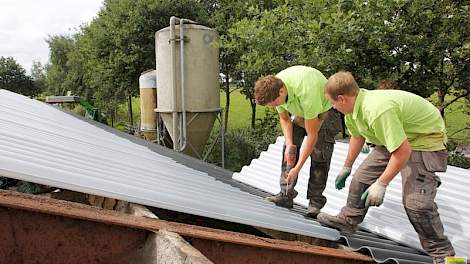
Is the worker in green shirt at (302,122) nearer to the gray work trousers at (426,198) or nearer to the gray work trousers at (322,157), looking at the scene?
the gray work trousers at (322,157)

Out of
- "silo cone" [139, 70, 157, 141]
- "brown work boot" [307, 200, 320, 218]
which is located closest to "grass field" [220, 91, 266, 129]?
"silo cone" [139, 70, 157, 141]

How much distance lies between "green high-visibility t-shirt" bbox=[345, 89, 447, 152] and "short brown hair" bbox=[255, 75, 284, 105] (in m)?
0.61

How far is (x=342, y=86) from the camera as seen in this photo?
288 cm

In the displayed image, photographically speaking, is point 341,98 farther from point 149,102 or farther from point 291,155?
point 149,102

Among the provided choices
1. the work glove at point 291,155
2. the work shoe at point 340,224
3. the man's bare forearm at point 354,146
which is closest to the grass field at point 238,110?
the work glove at point 291,155

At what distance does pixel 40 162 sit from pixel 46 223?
0.66 metres

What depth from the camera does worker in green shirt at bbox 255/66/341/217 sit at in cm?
337

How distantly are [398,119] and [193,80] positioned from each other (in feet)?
25.4

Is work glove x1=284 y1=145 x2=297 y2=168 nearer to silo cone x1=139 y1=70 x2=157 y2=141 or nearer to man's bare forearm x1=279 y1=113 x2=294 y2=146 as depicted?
man's bare forearm x1=279 y1=113 x2=294 y2=146

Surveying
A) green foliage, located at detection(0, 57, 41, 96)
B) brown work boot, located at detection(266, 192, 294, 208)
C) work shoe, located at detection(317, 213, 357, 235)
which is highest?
green foliage, located at detection(0, 57, 41, 96)

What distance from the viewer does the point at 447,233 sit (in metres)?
3.20

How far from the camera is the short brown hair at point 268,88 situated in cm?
335

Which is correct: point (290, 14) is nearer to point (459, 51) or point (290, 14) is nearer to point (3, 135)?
point (459, 51)

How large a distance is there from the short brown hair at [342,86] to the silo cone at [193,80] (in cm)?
→ 716
